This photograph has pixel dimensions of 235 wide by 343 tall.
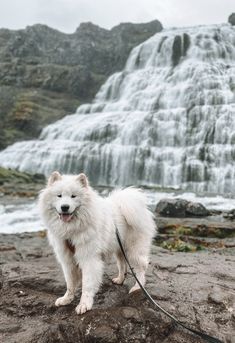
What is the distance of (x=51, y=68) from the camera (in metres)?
68.6

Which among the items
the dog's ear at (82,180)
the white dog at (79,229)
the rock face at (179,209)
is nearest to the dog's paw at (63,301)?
the white dog at (79,229)

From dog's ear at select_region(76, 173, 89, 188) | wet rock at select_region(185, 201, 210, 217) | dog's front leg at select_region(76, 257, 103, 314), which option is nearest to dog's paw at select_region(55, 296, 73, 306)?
dog's front leg at select_region(76, 257, 103, 314)

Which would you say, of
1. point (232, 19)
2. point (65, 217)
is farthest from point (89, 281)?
point (232, 19)

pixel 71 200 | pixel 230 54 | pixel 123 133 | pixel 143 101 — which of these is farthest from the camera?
pixel 230 54

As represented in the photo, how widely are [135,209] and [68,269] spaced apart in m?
1.17

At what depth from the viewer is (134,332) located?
430 cm

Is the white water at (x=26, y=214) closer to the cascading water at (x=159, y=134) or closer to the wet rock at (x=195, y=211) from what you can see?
the wet rock at (x=195, y=211)

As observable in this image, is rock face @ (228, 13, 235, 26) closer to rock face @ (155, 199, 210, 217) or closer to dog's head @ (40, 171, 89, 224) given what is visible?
rock face @ (155, 199, 210, 217)

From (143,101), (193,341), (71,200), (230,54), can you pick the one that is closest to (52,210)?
(71,200)

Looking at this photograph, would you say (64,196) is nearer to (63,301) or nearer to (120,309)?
(63,301)

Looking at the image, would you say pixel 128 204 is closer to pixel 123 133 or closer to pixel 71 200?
pixel 71 200

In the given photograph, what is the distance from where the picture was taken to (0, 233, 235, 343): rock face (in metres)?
4.28

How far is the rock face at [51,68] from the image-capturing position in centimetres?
5572

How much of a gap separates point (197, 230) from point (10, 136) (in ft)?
135
